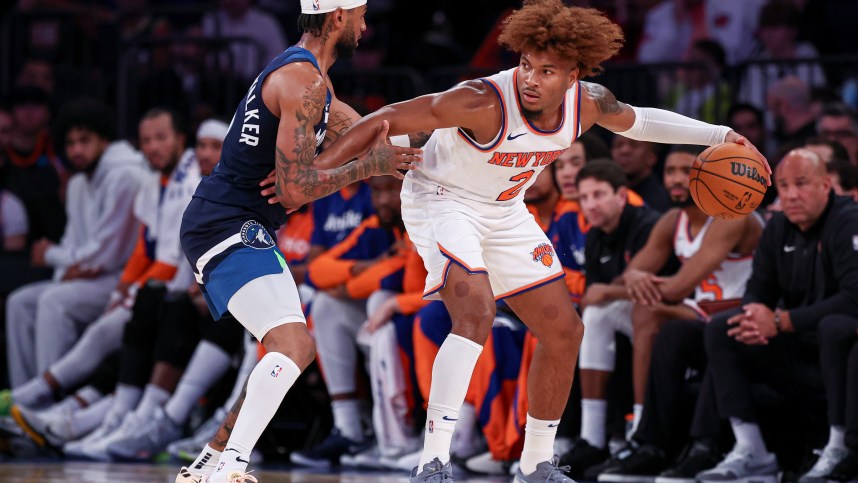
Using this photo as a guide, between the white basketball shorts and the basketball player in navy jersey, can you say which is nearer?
the basketball player in navy jersey

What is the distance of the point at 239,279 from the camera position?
480cm

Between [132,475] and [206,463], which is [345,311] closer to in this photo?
[132,475]

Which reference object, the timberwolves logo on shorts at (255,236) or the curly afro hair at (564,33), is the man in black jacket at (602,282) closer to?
the curly afro hair at (564,33)

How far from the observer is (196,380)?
795 cm

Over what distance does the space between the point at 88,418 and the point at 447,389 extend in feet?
13.8

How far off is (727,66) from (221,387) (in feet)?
13.2

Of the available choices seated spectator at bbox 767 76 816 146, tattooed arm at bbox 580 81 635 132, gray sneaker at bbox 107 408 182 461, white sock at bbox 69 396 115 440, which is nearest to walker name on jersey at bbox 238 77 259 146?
tattooed arm at bbox 580 81 635 132

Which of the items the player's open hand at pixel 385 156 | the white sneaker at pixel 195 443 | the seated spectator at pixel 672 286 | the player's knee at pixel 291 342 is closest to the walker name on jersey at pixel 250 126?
the player's open hand at pixel 385 156

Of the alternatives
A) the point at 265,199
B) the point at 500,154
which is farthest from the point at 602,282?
the point at 265,199

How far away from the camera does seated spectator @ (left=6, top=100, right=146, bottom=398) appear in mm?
8969

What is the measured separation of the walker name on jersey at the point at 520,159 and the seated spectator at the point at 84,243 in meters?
4.60

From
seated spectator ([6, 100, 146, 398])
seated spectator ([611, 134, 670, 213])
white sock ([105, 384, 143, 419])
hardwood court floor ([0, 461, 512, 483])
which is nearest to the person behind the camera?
hardwood court floor ([0, 461, 512, 483])

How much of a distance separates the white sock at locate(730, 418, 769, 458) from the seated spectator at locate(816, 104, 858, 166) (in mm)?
1977

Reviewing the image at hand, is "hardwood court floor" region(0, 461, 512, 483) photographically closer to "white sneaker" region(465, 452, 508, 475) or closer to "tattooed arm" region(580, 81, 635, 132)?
"white sneaker" region(465, 452, 508, 475)
